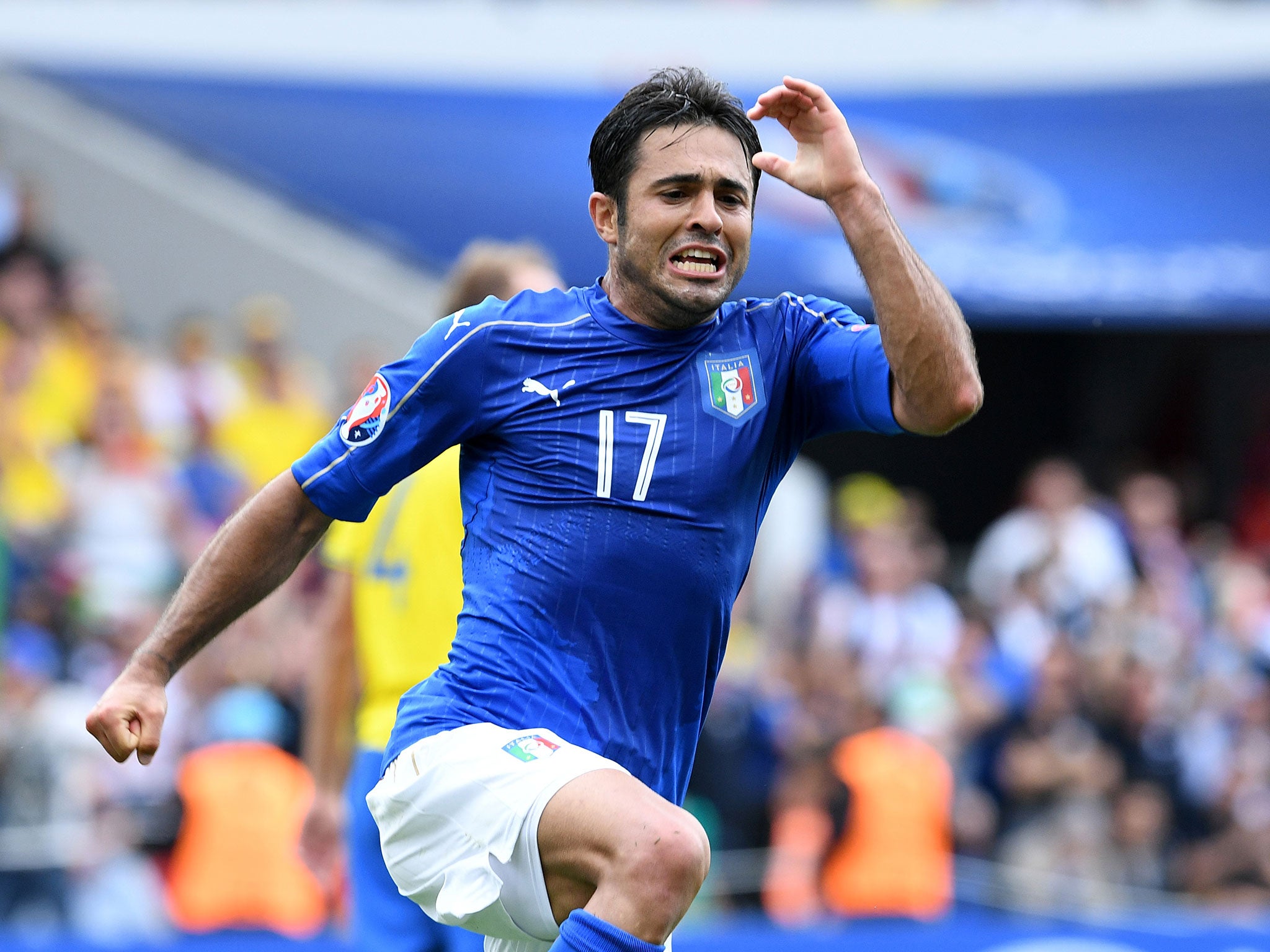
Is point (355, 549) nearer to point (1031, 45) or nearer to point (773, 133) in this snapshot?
point (773, 133)

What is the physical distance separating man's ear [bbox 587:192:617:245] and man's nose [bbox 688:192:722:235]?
222 millimetres

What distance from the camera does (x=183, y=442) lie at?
35.3 ft

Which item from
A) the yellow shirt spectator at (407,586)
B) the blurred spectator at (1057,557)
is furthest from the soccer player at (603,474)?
the blurred spectator at (1057,557)

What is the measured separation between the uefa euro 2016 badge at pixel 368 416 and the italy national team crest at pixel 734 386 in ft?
2.19

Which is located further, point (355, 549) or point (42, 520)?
point (42, 520)

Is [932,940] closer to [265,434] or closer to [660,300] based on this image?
[265,434]

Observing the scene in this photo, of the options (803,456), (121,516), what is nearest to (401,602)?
(121,516)

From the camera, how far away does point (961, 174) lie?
13.0 m

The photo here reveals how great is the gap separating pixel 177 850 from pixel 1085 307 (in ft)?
25.2

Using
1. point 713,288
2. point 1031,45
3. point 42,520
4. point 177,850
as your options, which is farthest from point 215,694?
point 1031,45

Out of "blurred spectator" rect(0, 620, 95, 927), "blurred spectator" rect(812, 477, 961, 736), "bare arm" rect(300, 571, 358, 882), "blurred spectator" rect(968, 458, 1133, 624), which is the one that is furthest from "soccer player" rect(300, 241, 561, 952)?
"blurred spectator" rect(968, 458, 1133, 624)

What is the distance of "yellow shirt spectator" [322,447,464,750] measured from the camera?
5543 mm

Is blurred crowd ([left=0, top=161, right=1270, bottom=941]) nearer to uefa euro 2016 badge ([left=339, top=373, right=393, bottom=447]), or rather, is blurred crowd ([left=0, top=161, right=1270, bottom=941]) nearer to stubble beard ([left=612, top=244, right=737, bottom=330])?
uefa euro 2016 badge ([left=339, top=373, right=393, bottom=447])

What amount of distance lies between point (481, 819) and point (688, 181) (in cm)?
134
